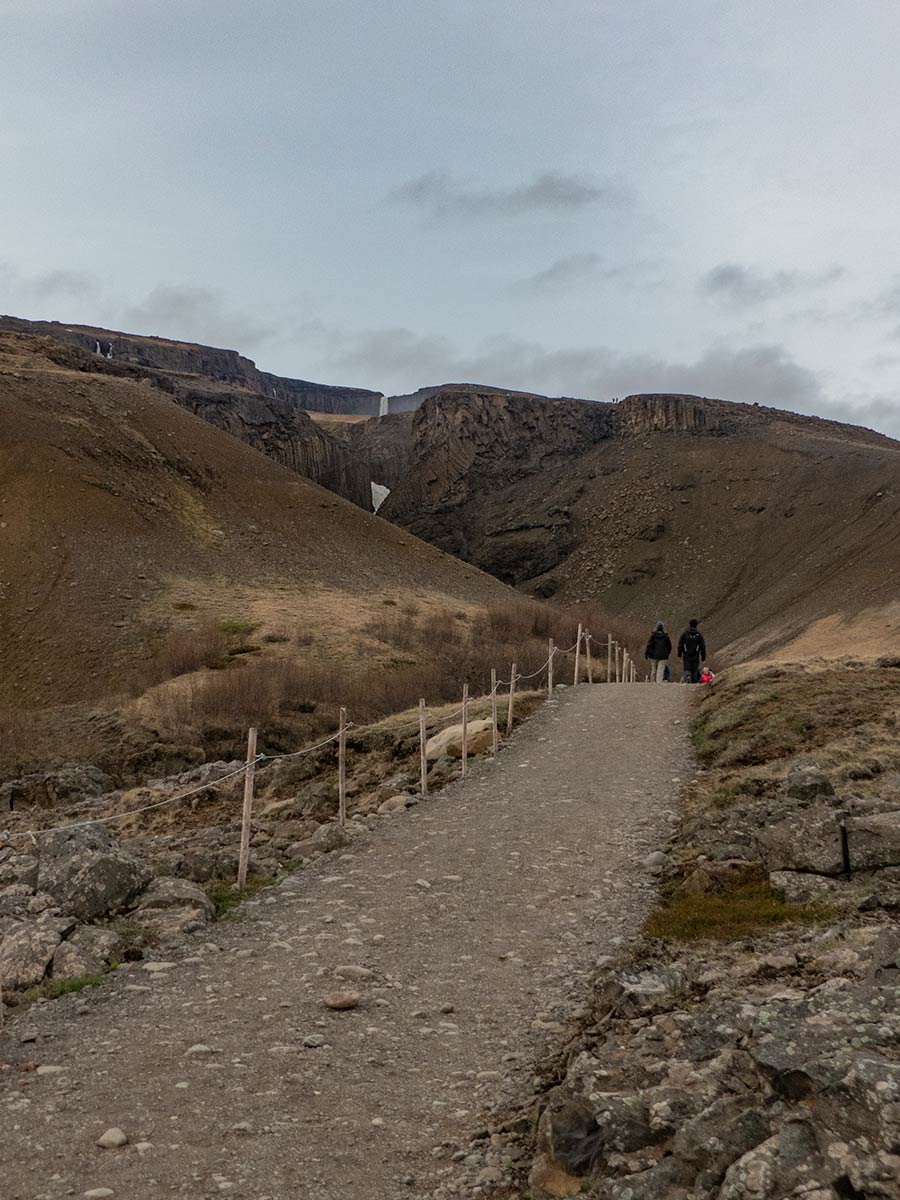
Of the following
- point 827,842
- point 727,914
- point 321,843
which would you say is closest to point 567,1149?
point 727,914

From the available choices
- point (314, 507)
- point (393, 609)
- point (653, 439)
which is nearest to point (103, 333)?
point (653, 439)

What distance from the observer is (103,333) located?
194000 millimetres

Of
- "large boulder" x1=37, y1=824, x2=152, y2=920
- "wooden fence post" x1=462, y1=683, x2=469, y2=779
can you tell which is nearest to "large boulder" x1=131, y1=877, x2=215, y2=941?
"large boulder" x1=37, y1=824, x2=152, y2=920

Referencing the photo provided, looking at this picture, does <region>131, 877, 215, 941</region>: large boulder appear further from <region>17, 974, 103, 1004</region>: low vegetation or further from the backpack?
the backpack

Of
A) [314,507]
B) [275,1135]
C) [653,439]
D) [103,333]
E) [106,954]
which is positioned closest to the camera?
[275,1135]

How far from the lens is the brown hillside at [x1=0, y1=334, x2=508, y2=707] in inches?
1841

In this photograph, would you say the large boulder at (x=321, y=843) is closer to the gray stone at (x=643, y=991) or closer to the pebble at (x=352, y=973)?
the pebble at (x=352, y=973)

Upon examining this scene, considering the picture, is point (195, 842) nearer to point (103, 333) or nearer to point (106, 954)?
point (106, 954)

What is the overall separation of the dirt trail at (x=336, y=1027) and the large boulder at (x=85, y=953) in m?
0.33

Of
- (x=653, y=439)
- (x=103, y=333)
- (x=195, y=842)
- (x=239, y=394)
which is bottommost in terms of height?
(x=195, y=842)

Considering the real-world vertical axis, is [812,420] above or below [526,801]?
above

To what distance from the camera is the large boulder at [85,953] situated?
27.5 feet

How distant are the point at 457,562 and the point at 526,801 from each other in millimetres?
60541

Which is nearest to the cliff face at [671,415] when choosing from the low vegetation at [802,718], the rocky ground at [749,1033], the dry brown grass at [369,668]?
the dry brown grass at [369,668]
